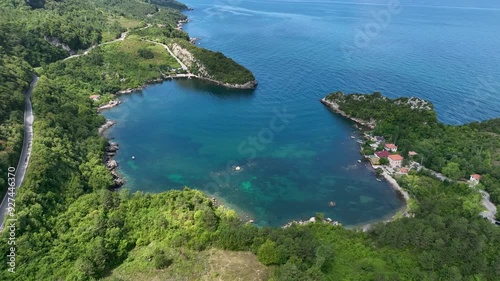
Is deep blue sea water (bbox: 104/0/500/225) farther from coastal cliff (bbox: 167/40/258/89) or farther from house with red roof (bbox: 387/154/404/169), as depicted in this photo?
house with red roof (bbox: 387/154/404/169)

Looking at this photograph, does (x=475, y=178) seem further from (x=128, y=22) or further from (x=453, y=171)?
(x=128, y=22)

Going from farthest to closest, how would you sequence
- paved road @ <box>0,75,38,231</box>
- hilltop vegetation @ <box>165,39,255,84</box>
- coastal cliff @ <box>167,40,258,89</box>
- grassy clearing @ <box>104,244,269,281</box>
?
hilltop vegetation @ <box>165,39,255,84</box> → coastal cliff @ <box>167,40,258,89</box> → paved road @ <box>0,75,38,231</box> → grassy clearing @ <box>104,244,269,281</box>

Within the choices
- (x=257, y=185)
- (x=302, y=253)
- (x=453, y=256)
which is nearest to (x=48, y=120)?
(x=257, y=185)

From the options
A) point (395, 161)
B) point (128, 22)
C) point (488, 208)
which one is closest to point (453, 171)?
point (488, 208)

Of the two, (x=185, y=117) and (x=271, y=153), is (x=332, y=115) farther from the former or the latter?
(x=185, y=117)

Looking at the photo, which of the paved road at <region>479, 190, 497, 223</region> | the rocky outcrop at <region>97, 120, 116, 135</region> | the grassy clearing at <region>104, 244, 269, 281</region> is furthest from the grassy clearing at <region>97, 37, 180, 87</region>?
the paved road at <region>479, 190, 497, 223</region>

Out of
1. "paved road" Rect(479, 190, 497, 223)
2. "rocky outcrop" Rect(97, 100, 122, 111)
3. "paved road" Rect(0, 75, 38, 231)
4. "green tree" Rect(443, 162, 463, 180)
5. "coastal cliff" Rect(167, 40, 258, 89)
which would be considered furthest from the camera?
"coastal cliff" Rect(167, 40, 258, 89)

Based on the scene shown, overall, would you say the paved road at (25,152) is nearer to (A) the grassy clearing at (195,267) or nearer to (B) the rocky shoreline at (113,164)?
(B) the rocky shoreline at (113,164)
